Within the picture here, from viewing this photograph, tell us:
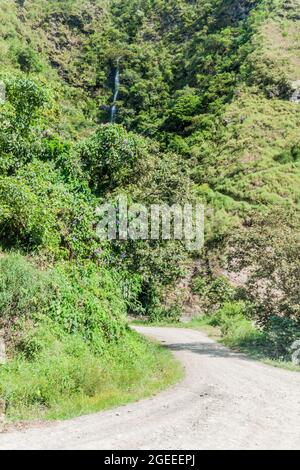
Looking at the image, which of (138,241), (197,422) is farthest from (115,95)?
(197,422)

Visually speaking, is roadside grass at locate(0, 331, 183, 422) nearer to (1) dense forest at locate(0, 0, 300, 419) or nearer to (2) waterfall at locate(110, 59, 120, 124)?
(1) dense forest at locate(0, 0, 300, 419)

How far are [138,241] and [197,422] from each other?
1270cm

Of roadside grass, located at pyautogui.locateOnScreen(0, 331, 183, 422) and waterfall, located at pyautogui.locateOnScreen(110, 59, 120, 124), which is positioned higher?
waterfall, located at pyautogui.locateOnScreen(110, 59, 120, 124)

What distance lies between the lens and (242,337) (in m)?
24.2

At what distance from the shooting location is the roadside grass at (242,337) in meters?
18.2

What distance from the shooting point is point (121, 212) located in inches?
754

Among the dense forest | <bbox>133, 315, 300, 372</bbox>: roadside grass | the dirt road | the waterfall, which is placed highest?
the waterfall

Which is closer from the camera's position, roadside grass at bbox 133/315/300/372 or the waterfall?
roadside grass at bbox 133/315/300/372

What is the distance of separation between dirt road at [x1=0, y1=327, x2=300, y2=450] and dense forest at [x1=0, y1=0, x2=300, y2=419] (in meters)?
1.05

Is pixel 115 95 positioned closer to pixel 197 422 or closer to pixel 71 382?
pixel 71 382

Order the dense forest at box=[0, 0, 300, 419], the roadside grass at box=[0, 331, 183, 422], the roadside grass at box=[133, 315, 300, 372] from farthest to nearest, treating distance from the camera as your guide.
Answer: the roadside grass at box=[133, 315, 300, 372] < the dense forest at box=[0, 0, 300, 419] < the roadside grass at box=[0, 331, 183, 422]

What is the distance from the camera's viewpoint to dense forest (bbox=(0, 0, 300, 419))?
12.3 metres

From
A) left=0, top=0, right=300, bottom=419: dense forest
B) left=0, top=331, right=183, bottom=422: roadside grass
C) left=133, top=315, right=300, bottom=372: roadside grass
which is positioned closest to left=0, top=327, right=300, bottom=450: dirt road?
left=0, top=331, right=183, bottom=422: roadside grass

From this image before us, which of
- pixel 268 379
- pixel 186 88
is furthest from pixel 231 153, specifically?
pixel 268 379
